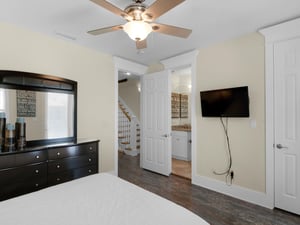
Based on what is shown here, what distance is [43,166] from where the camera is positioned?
2.14 m

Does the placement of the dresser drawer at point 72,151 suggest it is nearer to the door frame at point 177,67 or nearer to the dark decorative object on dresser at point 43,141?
the dark decorative object on dresser at point 43,141

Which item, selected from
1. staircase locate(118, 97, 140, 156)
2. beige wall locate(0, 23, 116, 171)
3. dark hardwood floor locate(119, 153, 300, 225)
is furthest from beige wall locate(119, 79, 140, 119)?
dark hardwood floor locate(119, 153, 300, 225)

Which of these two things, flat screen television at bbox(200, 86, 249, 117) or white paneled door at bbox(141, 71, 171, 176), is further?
white paneled door at bbox(141, 71, 171, 176)

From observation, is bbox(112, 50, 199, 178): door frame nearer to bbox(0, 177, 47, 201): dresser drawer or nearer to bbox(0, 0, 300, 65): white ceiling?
bbox(0, 0, 300, 65): white ceiling

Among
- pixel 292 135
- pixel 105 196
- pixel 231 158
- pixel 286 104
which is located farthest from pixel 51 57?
pixel 292 135

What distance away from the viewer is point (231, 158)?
281 cm

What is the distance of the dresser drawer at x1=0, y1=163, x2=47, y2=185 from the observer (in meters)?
1.85

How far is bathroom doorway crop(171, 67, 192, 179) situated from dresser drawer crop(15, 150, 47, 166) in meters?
2.91

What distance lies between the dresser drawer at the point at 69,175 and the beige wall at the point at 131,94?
3.70 metres

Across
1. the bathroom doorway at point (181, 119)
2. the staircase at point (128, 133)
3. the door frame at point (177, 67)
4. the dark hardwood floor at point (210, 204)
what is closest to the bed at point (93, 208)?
the dark hardwood floor at point (210, 204)

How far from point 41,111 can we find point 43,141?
0.46 meters

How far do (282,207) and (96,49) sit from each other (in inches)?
158

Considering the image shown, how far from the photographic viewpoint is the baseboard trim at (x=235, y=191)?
244 cm

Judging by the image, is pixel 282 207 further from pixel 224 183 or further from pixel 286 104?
pixel 286 104
